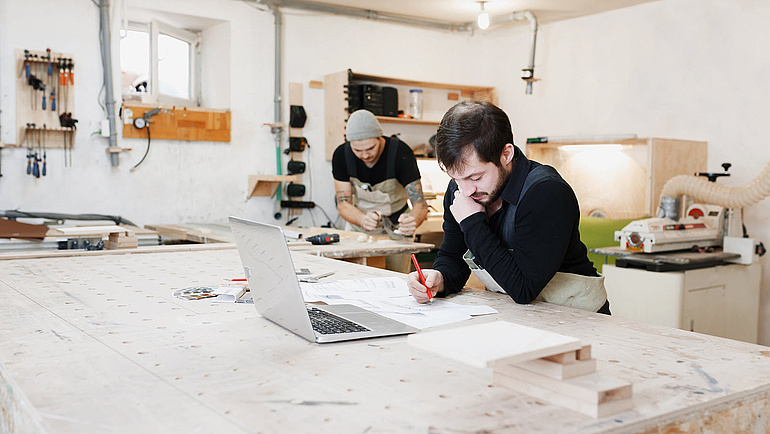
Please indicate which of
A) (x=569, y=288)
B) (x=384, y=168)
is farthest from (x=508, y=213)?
(x=384, y=168)

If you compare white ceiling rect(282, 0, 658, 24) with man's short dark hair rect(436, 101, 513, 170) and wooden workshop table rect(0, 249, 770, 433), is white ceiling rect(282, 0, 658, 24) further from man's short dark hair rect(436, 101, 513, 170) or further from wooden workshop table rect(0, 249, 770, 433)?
wooden workshop table rect(0, 249, 770, 433)

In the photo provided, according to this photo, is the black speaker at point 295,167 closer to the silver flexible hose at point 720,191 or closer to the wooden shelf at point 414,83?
the wooden shelf at point 414,83

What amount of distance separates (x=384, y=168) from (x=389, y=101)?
5.60 ft

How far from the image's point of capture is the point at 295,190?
553 cm

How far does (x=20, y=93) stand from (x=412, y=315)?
4.06 metres

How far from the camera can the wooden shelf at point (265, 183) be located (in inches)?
208

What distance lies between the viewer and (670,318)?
11.0ft

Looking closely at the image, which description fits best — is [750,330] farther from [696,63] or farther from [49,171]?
[49,171]

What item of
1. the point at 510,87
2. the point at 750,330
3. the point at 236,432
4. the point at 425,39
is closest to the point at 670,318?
the point at 750,330

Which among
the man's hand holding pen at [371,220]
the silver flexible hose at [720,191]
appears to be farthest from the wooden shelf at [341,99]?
the silver flexible hose at [720,191]

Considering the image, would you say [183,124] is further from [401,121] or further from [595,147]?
[595,147]

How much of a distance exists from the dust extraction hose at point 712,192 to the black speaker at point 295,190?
292 centimetres

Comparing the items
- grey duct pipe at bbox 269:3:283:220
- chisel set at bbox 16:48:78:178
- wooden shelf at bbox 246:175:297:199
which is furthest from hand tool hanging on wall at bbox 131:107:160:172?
grey duct pipe at bbox 269:3:283:220

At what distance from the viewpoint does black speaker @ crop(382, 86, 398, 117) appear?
18.5 ft
